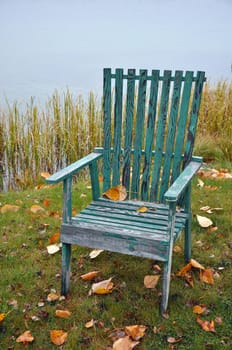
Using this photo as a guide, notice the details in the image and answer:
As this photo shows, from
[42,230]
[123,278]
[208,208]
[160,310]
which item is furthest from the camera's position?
[208,208]

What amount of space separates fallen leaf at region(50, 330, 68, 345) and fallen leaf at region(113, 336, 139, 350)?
26 cm

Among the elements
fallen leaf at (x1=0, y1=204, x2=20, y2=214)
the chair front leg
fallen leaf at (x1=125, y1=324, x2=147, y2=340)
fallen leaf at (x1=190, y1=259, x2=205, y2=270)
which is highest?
the chair front leg

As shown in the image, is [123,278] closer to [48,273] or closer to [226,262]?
[48,273]

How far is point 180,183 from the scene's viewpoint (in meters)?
2.06

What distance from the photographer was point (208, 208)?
3.34 metres

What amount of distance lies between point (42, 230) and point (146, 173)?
3.23 feet

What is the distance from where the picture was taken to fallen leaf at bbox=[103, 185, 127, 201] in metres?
2.65

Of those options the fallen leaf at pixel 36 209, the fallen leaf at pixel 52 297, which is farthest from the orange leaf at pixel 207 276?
the fallen leaf at pixel 36 209

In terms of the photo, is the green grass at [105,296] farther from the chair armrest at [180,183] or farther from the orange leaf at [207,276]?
the chair armrest at [180,183]

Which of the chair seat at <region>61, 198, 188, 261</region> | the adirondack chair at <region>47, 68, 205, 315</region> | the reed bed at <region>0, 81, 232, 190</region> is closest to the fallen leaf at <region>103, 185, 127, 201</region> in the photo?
the adirondack chair at <region>47, 68, 205, 315</region>

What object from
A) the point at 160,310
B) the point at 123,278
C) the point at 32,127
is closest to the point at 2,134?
the point at 32,127

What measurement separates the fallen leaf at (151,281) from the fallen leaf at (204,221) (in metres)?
0.74

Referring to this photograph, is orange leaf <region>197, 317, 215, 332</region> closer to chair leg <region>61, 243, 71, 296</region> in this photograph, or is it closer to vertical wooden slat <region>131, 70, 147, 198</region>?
chair leg <region>61, 243, 71, 296</region>

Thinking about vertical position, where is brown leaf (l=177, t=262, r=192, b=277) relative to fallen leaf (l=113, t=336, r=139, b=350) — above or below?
above
